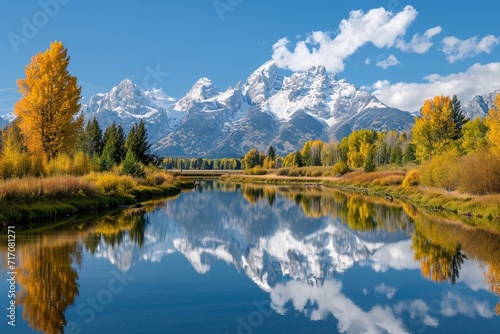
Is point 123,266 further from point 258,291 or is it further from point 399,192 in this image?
point 399,192

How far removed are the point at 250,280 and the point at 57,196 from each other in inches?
770

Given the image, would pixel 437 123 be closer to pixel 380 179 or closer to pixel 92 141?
pixel 380 179

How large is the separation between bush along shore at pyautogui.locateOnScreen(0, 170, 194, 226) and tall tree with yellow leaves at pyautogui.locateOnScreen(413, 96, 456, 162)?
41.4 meters

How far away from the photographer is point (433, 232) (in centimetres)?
2553

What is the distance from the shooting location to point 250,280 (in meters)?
14.8

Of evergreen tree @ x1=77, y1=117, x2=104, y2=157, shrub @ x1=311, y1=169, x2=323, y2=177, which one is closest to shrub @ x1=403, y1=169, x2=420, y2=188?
evergreen tree @ x1=77, y1=117, x2=104, y2=157

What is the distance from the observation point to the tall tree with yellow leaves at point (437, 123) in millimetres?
63344

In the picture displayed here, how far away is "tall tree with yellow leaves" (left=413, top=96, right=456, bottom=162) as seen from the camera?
63344 mm

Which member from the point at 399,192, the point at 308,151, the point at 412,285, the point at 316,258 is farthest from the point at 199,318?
the point at 308,151

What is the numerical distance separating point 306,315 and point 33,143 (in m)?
31.5

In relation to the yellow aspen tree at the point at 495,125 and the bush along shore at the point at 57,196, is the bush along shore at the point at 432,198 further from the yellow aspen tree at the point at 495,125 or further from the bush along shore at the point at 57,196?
the bush along shore at the point at 57,196

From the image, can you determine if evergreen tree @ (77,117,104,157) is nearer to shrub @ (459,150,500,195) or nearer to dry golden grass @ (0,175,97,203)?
dry golden grass @ (0,175,97,203)

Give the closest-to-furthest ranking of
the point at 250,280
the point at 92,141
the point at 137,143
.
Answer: the point at 250,280
the point at 137,143
the point at 92,141

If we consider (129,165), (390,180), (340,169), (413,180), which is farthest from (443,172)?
(340,169)
